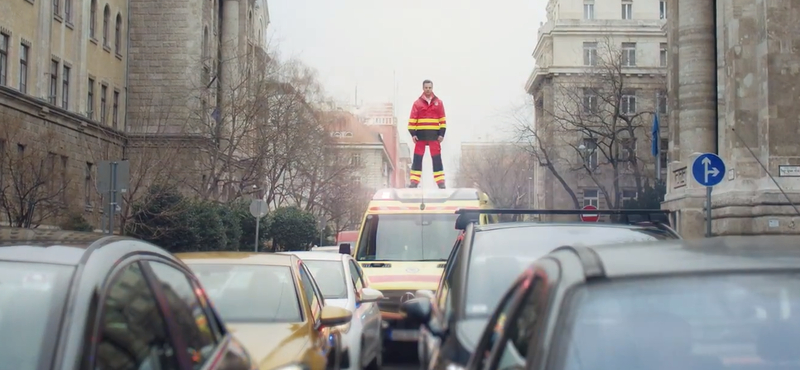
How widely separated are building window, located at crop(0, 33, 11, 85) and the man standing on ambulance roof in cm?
1869

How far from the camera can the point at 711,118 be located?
34094mm

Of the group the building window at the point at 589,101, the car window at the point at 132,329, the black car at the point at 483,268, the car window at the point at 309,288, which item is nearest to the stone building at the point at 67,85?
the car window at the point at 309,288

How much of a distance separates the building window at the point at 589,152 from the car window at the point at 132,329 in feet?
184

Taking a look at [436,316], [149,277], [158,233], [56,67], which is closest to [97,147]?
[56,67]

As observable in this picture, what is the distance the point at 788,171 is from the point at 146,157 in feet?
63.3

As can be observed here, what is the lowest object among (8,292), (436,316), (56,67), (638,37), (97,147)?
(436,316)

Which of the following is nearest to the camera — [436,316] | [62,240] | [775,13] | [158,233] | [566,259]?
[566,259]

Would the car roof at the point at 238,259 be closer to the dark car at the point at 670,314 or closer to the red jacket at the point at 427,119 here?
the dark car at the point at 670,314

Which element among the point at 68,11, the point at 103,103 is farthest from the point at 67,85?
the point at 103,103

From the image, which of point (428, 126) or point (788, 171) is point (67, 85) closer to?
point (428, 126)

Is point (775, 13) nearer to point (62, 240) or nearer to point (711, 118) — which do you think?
point (711, 118)

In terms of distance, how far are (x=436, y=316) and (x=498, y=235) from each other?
0.80 metres

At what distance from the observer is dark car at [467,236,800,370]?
3.06 metres

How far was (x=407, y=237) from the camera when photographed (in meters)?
15.1
